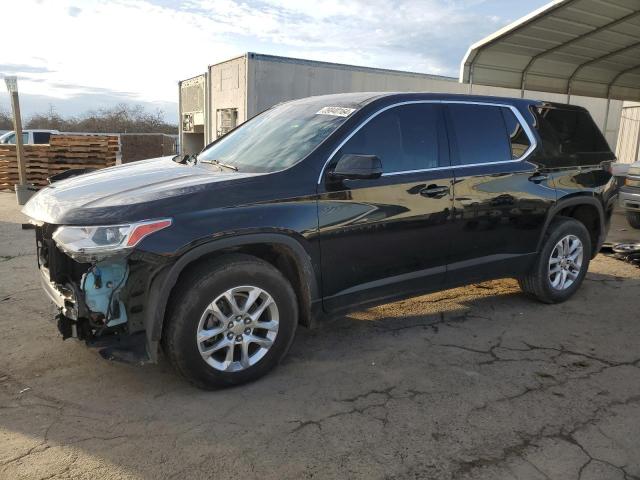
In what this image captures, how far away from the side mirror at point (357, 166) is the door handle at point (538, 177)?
1889 millimetres

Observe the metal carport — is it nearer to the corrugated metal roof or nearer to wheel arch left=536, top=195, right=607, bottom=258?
the corrugated metal roof

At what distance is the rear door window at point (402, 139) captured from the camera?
3.84m

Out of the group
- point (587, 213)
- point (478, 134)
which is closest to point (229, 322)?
point (478, 134)

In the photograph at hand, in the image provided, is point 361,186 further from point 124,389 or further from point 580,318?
point 580,318

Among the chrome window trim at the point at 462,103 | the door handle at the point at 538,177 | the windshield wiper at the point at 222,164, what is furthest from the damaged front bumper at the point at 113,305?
the door handle at the point at 538,177

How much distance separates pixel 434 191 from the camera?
4.07 metres

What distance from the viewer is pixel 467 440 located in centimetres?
292

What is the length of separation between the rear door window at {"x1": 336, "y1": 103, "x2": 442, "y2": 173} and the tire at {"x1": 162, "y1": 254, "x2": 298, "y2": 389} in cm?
110

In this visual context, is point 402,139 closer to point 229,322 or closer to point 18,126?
point 229,322

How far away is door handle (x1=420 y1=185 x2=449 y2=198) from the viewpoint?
402 cm

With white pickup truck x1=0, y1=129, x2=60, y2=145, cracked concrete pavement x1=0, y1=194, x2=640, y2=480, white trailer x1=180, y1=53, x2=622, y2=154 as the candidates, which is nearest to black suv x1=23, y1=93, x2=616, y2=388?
cracked concrete pavement x1=0, y1=194, x2=640, y2=480

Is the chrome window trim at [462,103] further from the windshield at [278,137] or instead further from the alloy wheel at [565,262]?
the alloy wheel at [565,262]

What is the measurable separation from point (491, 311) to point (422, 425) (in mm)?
2270

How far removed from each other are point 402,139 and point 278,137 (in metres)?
0.94
